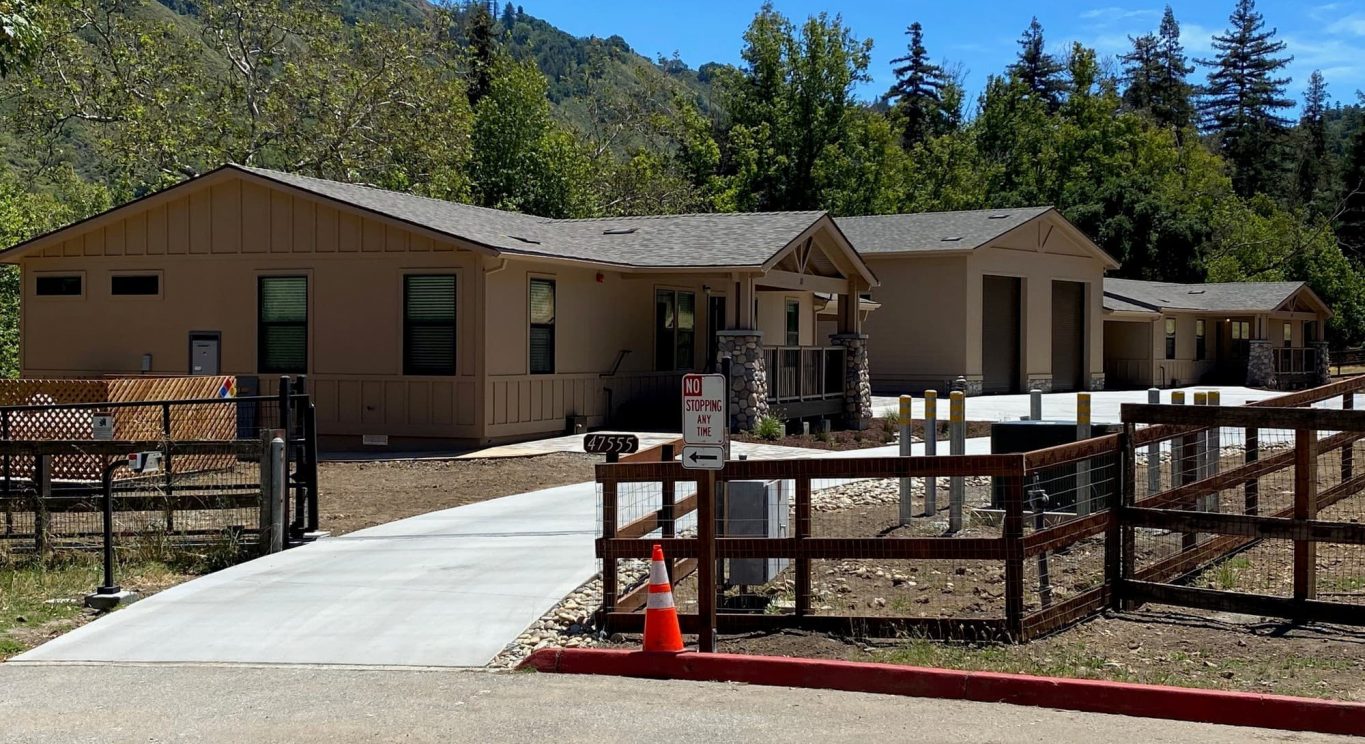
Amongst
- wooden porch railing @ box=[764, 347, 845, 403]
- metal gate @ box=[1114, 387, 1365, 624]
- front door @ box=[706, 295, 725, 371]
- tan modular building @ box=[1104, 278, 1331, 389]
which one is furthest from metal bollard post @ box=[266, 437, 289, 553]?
tan modular building @ box=[1104, 278, 1331, 389]

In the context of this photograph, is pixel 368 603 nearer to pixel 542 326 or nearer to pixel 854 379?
pixel 542 326

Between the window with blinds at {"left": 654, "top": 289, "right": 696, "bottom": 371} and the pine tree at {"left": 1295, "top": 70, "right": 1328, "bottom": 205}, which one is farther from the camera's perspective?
the pine tree at {"left": 1295, "top": 70, "right": 1328, "bottom": 205}

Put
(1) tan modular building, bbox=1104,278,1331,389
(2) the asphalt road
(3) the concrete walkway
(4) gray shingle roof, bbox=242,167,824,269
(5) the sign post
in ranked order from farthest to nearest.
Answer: (1) tan modular building, bbox=1104,278,1331,389 < (4) gray shingle roof, bbox=242,167,824,269 < (3) the concrete walkway < (5) the sign post < (2) the asphalt road

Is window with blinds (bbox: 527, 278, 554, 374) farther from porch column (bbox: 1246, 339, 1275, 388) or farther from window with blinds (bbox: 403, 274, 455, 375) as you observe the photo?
porch column (bbox: 1246, 339, 1275, 388)

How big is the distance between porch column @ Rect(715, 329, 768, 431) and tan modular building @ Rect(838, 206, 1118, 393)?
1484 cm

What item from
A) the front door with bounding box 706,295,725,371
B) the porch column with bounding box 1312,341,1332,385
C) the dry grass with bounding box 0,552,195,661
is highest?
the front door with bounding box 706,295,725,371

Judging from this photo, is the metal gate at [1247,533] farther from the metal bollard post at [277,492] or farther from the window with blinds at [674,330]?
the window with blinds at [674,330]

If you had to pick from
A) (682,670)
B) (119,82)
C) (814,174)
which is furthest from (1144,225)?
(682,670)

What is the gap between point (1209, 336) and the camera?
164 ft

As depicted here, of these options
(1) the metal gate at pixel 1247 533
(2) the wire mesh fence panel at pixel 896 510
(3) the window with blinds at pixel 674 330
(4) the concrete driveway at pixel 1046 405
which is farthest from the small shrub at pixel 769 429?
(1) the metal gate at pixel 1247 533

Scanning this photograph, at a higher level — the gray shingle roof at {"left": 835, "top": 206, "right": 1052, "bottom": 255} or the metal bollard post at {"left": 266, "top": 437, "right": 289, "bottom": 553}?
the gray shingle roof at {"left": 835, "top": 206, "right": 1052, "bottom": 255}

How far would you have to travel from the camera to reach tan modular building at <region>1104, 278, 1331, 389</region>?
46250 millimetres

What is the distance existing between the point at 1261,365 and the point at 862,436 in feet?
87.0

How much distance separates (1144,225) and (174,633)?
184 feet
